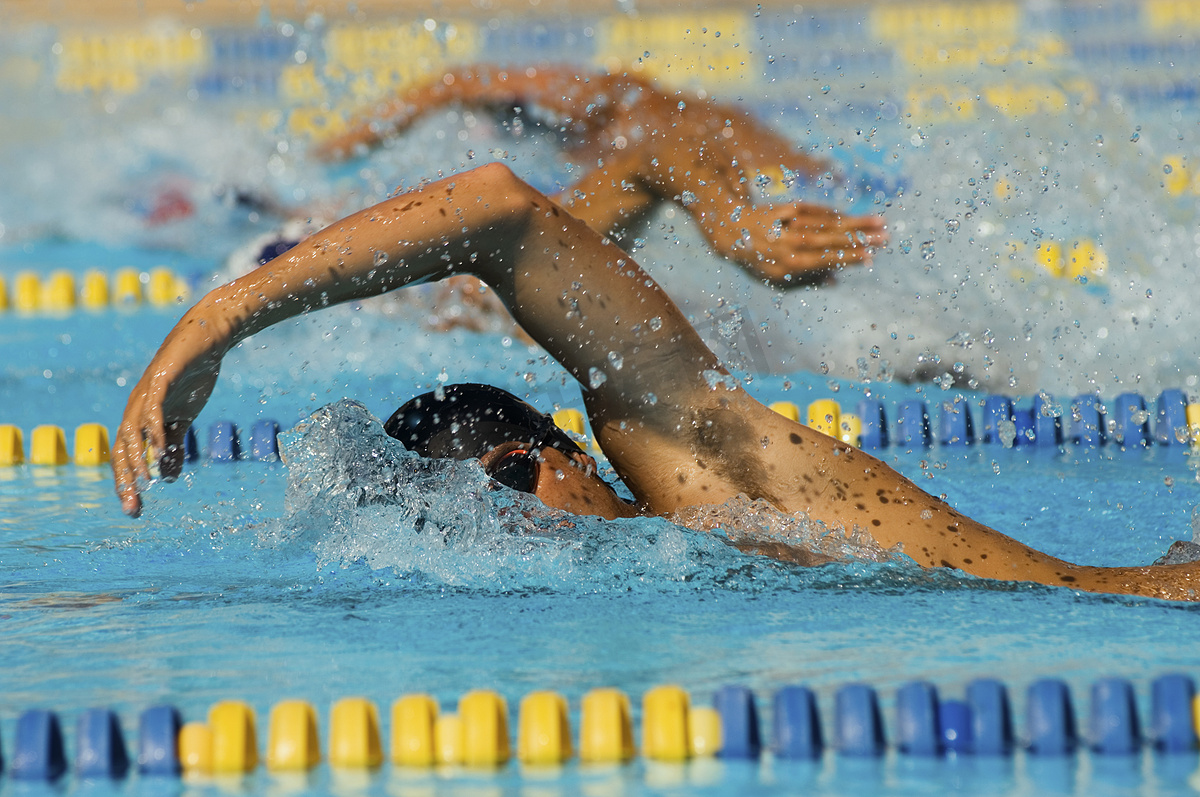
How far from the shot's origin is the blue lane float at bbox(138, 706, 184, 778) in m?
1.54

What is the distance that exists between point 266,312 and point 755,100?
6.99 meters

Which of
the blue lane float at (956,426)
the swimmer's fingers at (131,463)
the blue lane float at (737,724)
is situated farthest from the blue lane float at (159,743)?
the blue lane float at (956,426)

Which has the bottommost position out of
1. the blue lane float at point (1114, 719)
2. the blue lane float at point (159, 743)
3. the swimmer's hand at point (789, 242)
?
the blue lane float at point (1114, 719)

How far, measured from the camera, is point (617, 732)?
1549 millimetres

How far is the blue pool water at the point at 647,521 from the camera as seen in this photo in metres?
1.72

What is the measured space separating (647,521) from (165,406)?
703mm

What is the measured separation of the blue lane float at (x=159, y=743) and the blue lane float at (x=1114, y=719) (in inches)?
42.5

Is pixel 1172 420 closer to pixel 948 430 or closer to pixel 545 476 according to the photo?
pixel 948 430

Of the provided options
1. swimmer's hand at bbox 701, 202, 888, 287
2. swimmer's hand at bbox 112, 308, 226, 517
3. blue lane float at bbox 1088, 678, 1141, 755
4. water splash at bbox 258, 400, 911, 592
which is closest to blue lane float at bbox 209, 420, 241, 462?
water splash at bbox 258, 400, 911, 592

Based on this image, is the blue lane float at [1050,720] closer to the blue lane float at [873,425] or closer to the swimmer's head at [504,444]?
the swimmer's head at [504,444]

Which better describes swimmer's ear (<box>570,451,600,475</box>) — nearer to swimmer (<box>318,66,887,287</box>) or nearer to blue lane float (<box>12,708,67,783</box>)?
blue lane float (<box>12,708,67,783</box>)

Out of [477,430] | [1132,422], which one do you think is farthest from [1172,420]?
[477,430]

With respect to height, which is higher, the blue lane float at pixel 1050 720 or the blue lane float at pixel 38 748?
the blue lane float at pixel 38 748

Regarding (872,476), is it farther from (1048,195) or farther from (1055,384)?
(1048,195)
